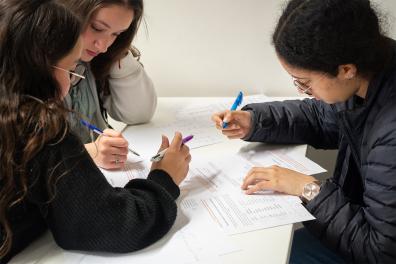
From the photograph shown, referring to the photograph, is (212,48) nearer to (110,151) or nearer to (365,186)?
(110,151)

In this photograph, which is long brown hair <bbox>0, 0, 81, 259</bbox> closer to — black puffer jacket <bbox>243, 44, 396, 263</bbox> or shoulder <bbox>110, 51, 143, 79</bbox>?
black puffer jacket <bbox>243, 44, 396, 263</bbox>

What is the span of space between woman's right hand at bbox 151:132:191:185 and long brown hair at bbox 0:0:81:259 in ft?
1.15

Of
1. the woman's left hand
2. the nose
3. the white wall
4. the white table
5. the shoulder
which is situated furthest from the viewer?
the white wall

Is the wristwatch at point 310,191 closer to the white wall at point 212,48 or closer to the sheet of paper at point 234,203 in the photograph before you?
the sheet of paper at point 234,203

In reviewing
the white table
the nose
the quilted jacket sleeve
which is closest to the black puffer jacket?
the quilted jacket sleeve

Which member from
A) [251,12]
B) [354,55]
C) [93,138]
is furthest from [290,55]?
[251,12]

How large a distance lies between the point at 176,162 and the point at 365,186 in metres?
0.48

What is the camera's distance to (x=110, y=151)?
43.8 inches

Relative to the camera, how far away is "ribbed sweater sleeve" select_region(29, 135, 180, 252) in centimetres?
72

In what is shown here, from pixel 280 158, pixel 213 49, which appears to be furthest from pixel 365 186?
pixel 213 49

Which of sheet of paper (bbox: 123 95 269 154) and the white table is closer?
the white table

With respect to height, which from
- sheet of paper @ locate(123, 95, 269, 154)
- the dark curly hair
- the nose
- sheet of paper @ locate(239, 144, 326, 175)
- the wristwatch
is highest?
the dark curly hair

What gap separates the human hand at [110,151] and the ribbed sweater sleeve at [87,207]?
296 millimetres

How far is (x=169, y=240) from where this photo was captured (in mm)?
848
